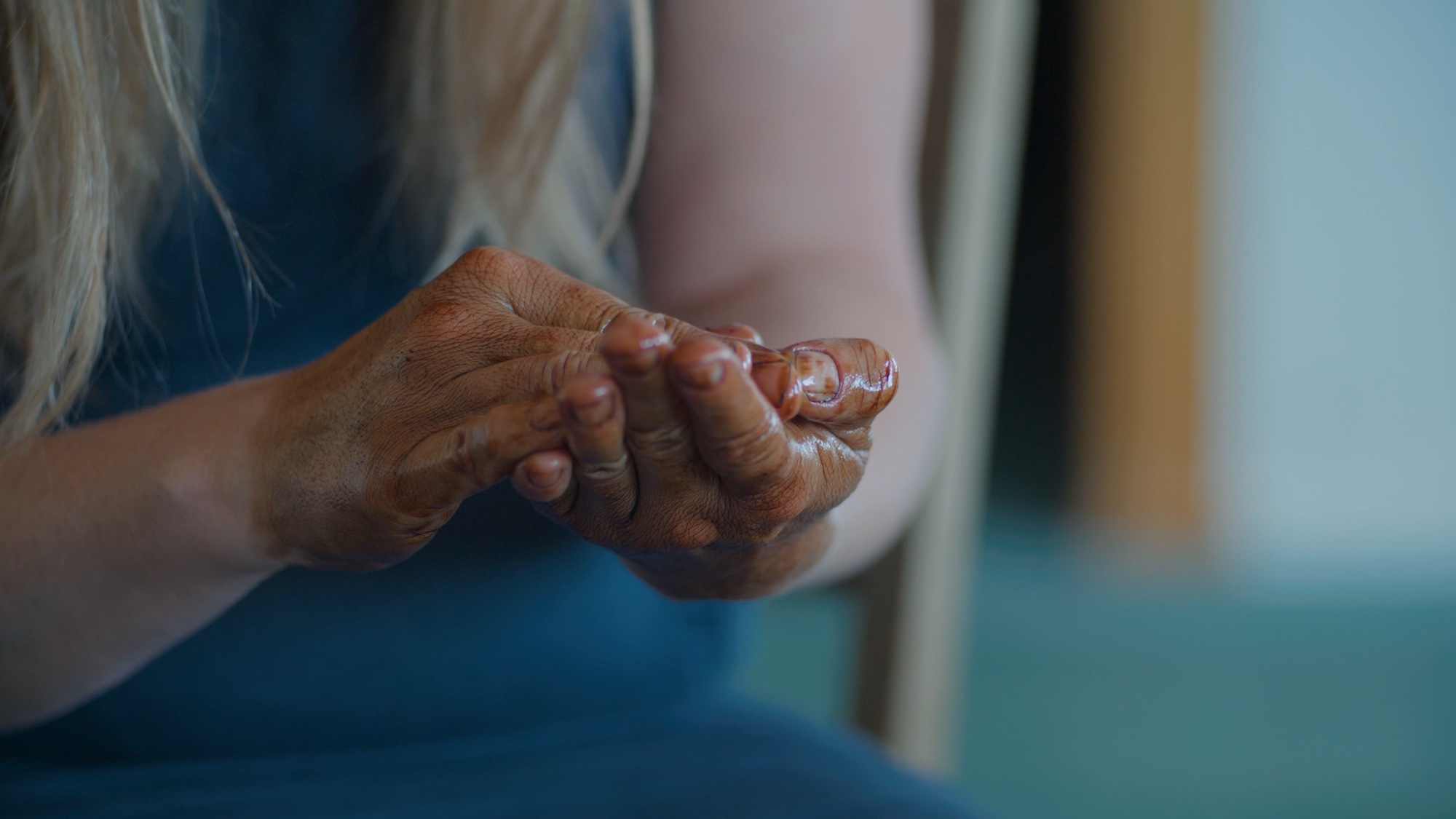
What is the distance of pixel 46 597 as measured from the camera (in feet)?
1.21

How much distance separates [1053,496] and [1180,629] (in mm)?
587

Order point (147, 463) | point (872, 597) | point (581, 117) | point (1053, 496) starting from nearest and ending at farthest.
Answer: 1. point (147, 463)
2. point (581, 117)
3. point (872, 597)
4. point (1053, 496)

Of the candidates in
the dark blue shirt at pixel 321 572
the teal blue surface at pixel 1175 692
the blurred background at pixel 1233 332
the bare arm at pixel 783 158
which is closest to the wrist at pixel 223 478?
the dark blue shirt at pixel 321 572

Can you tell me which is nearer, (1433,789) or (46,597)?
(46,597)

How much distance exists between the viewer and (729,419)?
0.23 m

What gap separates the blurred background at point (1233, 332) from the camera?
2.04m

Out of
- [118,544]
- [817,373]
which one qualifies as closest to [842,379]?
[817,373]

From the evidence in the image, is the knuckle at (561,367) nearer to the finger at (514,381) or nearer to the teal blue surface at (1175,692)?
the finger at (514,381)

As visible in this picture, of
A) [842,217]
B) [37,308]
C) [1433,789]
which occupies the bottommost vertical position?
[1433,789]

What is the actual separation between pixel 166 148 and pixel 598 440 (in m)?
0.37

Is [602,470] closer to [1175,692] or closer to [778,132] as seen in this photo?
[778,132]

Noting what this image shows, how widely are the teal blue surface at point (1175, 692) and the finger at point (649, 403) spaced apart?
0.45m

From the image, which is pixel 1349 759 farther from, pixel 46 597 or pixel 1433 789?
pixel 46 597

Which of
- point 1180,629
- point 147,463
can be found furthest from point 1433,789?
point 147,463
